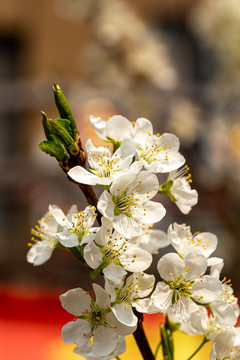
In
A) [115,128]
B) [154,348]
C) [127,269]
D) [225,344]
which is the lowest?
[154,348]

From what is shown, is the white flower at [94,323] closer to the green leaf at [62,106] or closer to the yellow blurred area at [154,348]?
the green leaf at [62,106]

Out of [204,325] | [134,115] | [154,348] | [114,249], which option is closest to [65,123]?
[114,249]

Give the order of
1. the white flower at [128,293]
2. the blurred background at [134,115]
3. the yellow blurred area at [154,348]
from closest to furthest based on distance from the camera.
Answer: the white flower at [128,293] < the yellow blurred area at [154,348] < the blurred background at [134,115]

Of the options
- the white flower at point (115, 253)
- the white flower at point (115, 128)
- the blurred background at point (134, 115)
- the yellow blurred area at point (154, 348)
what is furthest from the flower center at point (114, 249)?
the blurred background at point (134, 115)

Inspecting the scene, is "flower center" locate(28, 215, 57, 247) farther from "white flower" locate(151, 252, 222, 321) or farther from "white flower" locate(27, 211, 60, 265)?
"white flower" locate(151, 252, 222, 321)

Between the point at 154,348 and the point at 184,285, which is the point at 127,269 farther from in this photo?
the point at 154,348

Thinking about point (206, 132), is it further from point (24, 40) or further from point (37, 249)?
point (24, 40)
